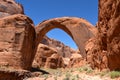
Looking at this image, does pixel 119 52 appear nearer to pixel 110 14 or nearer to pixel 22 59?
pixel 110 14

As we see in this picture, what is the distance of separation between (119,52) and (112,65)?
997 mm

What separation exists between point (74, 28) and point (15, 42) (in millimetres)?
7957

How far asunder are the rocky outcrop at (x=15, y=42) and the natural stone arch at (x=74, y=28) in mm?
5769

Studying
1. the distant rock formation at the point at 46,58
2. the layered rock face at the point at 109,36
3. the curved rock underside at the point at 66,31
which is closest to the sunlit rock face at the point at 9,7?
the curved rock underside at the point at 66,31

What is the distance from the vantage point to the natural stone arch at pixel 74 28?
878 inches

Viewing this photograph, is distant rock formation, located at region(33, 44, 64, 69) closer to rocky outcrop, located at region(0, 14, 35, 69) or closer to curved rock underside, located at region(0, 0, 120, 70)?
curved rock underside, located at region(0, 0, 120, 70)

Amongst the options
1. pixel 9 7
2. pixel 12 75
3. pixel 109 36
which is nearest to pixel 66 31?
pixel 12 75

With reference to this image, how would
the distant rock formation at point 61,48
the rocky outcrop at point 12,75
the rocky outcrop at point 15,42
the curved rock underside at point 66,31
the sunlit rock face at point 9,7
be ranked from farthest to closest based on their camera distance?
the distant rock formation at point 61,48 < the sunlit rock face at point 9,7 < the rocky outcrop at point 15,42 < the rocky outcrop at point 12,75 < the curved rock underside at point 66,31

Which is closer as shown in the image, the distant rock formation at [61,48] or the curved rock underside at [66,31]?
the curved rock underside at [66,31]

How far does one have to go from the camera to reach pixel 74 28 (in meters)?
23.0

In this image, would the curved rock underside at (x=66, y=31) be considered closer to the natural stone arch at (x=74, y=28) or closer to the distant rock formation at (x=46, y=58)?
the natural stone arch at (x=74, y=28)

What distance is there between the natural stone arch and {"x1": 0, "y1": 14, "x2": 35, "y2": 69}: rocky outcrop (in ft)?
18.9

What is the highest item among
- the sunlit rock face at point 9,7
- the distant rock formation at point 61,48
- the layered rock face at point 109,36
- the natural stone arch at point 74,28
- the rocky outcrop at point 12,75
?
the sunlit rock face at point 9,7

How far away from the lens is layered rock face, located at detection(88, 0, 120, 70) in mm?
8570
